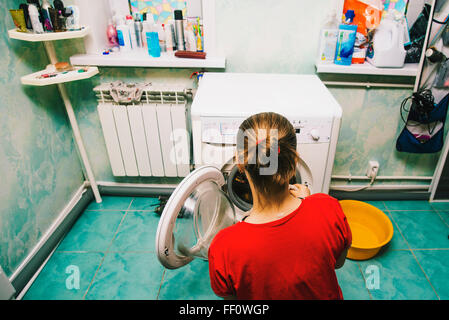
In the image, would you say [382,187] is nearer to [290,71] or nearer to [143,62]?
[290,71]

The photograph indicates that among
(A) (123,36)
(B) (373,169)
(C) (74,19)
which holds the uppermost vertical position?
(C) (74,19)

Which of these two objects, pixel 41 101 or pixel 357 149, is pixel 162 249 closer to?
pixel 41 101

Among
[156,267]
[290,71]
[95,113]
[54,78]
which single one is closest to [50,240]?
[156,267]

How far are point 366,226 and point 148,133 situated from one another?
Result: 60.9 inches

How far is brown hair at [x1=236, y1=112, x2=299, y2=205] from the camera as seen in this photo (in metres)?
0.73

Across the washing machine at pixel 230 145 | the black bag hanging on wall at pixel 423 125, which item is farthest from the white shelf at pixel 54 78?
the black bag hanging on wall at pixel 423 125

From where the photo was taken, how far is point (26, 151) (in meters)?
1.59

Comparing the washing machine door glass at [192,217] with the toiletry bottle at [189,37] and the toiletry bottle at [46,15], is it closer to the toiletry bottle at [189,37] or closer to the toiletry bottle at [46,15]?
the toiletry bottle at [189,37]

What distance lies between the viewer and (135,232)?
6.30ft

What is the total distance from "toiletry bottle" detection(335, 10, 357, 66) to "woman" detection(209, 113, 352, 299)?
117cm

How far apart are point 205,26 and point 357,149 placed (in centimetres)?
130

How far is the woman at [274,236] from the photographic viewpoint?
735mm

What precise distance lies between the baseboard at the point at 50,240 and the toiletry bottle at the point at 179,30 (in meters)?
1.23
